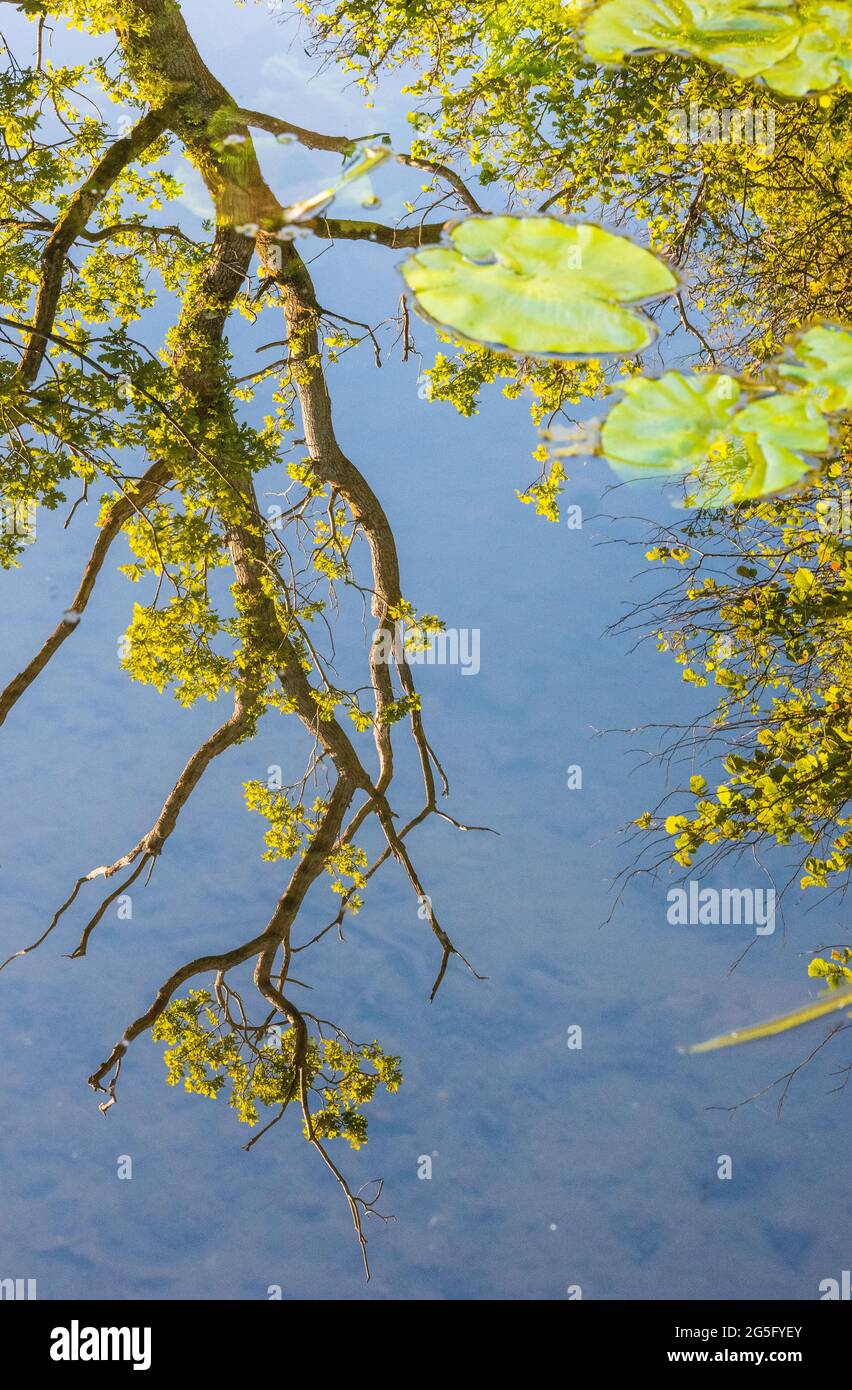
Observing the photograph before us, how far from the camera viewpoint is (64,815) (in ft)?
30.1

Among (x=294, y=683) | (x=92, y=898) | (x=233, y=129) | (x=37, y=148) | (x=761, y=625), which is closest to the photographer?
(x=761, y=625)

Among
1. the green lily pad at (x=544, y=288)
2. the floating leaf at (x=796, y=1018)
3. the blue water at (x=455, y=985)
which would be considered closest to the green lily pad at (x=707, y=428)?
the green lily pad at (x=544, y=288)

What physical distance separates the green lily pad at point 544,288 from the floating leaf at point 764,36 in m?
0.56

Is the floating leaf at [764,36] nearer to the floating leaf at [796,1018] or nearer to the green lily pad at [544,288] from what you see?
the green lily pad at [544,288]

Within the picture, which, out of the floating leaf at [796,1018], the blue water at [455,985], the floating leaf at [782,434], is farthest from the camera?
the blue water at [455,985]

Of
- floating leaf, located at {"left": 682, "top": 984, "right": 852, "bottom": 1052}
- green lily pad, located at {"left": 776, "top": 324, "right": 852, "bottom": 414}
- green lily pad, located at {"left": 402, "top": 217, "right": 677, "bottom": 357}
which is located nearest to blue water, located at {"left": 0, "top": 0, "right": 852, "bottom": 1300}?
green lily pad, located at {"left": 402, "top": 217, "right": 677, "bottom": 357}

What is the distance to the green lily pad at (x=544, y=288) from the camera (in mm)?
2174

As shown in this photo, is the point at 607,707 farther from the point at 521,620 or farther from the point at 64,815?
the point at 64,815

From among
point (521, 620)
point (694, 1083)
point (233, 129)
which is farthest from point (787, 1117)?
point (233, 129)

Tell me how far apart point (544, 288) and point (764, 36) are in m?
0.86

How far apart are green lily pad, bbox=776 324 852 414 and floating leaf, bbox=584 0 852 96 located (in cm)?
65

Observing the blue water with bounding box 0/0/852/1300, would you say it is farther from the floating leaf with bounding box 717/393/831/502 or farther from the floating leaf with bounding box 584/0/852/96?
the floating leaf with bounding box 717/393/831/502

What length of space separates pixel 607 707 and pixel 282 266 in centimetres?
546

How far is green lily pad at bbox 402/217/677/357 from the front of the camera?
2174 mm
